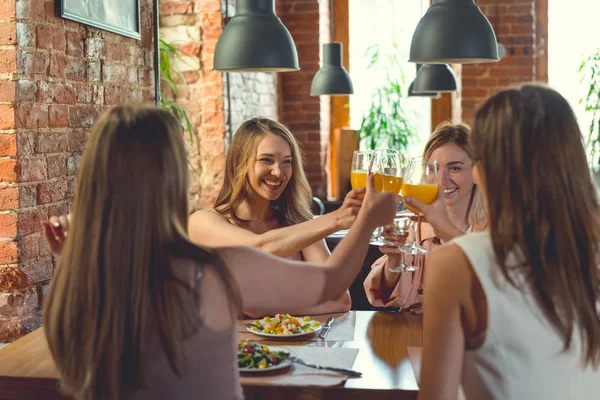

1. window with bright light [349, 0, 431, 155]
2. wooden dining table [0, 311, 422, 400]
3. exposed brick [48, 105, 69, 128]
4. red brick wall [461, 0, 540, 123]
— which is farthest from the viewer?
window with bright light [349, 0, 431, 155]

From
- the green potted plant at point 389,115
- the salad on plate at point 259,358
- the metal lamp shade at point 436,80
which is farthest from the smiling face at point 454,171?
the green potted plant at point 389,115

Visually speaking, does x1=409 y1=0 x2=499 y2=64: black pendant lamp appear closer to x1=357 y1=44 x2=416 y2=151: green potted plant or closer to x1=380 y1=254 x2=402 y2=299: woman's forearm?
x1=380 y1=254 x2=402 y2=299: woman's forearm

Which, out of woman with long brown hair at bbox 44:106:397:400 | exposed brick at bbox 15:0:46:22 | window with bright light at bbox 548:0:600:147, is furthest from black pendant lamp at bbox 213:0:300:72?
window with bright light at bbox 548:0:600:147

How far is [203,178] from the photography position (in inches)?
189

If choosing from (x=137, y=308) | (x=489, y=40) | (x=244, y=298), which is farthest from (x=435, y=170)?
(x=137, y=308)

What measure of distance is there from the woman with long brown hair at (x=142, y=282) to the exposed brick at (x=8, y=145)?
1.08m

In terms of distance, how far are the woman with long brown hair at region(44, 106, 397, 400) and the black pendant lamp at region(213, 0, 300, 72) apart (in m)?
1.23

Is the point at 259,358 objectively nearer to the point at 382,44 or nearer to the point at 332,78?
the point at 332,78

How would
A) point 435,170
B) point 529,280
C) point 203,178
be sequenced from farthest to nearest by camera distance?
point 203,178, point 435,170, point 529,280

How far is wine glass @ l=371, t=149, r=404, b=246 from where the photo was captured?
183cm

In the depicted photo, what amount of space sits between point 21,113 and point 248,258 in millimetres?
1284

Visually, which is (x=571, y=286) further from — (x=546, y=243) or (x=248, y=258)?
(x=248, y=258)

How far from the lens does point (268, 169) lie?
271cm

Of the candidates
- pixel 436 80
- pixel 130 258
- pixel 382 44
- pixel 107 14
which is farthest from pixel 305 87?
pixel 130 258
